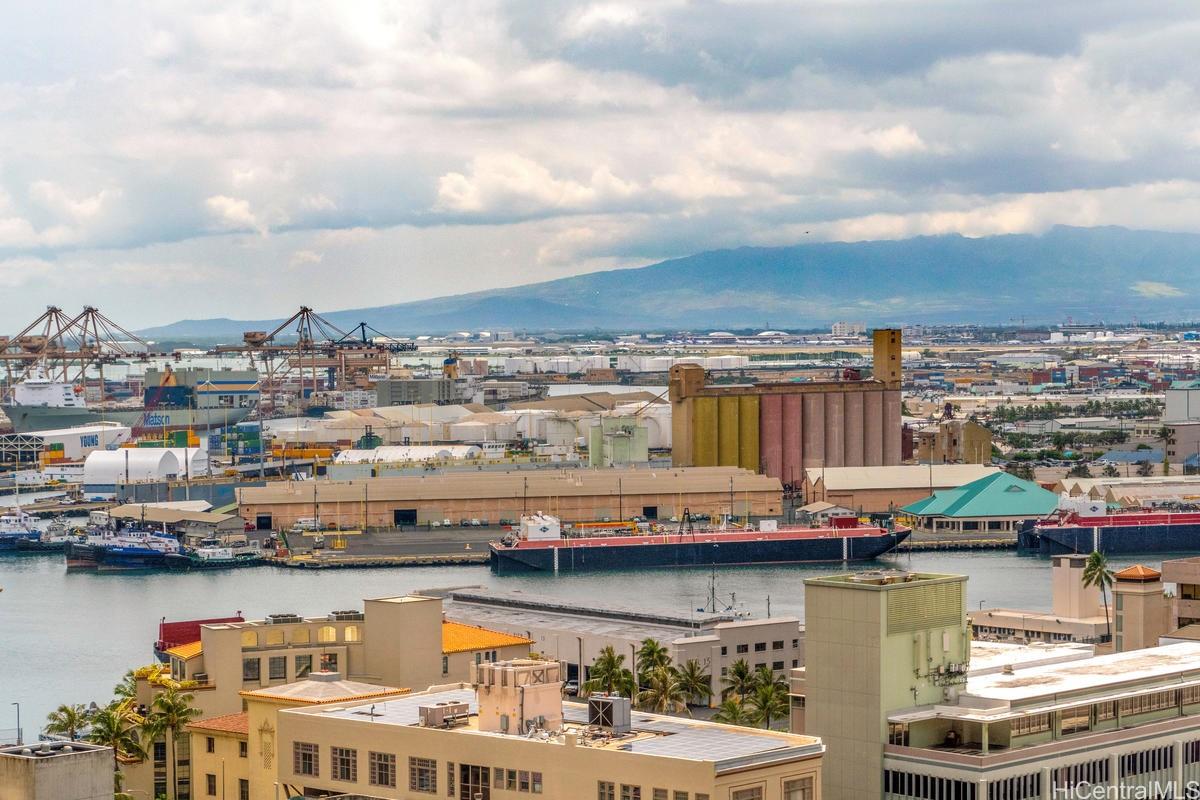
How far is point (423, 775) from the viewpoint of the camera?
905 cm

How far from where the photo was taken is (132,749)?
1183 centimetres

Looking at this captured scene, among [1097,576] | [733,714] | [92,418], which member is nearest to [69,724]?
[733,714]

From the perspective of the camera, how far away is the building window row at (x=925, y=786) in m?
9.54

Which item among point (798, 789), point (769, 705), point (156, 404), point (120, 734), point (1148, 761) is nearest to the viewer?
point (798, 789)

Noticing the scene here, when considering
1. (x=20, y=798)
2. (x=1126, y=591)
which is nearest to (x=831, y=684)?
(x=20, y=798)

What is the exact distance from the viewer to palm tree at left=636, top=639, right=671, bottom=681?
16.8 m

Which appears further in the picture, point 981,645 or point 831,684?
point 981,645

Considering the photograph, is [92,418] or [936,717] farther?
[92,418]

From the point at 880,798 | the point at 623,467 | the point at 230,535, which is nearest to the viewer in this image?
the point at 880,798

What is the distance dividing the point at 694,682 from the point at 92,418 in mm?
48306

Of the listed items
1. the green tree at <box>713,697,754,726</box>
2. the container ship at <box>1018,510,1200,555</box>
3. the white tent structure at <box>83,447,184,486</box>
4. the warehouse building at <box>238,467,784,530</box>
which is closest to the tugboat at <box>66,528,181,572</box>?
the warehouse building at <box>238,467,784,530</box>

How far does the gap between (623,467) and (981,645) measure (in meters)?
31.3

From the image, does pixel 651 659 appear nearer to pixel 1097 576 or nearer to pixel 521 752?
pixel 1097 576

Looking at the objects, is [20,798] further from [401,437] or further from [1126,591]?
[401,437]
